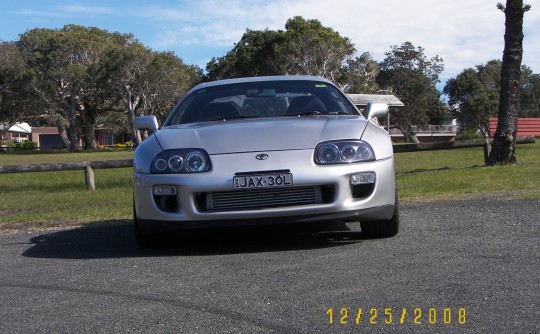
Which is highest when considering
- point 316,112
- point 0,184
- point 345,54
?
point 345,54

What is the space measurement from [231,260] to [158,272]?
1.77 feet

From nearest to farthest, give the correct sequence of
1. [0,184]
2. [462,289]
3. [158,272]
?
[462,289], [158,272], [0,184]

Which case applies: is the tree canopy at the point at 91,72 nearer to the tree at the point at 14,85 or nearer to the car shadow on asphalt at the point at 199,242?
the tree at the point at 14,85

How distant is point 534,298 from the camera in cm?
336

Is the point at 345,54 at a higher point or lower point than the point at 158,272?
higher

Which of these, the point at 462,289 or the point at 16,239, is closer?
the point at 462,289

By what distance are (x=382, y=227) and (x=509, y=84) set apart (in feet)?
31.4

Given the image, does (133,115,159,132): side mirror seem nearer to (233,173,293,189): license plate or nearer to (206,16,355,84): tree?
(233,173,293,189): license plate

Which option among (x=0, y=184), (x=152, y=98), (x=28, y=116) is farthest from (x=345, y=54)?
(x=0, y=184)

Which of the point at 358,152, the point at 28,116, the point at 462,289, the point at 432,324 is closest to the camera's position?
the point at 432,324

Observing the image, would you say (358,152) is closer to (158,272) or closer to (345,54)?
(158,272)

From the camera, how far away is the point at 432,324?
10.0ft

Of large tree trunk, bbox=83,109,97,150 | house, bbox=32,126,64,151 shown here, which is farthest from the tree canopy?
house, bbox=32,126,64,151
